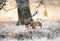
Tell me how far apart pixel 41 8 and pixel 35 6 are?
63mm

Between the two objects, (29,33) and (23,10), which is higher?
(23,10)

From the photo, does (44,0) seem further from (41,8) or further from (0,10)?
(0,10)

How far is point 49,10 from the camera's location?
2.81 m

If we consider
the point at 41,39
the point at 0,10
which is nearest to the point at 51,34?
the point at 41,39

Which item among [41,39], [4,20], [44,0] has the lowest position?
[41,39]

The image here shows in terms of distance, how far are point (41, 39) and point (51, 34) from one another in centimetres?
11

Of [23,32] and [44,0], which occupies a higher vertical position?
[44,0]

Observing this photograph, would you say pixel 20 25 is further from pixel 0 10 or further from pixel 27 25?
pixel 0 10

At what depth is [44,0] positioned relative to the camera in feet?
9.20

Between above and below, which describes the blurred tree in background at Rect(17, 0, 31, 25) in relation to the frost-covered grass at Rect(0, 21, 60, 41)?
above

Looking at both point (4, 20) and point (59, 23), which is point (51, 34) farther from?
point (4, 20)

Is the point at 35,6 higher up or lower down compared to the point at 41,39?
higher up

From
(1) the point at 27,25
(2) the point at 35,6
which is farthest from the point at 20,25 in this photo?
(2) the point at 35,6

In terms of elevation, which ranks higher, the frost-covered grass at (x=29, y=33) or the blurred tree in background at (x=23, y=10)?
the blurred tree in background at (x=23, y=10)
